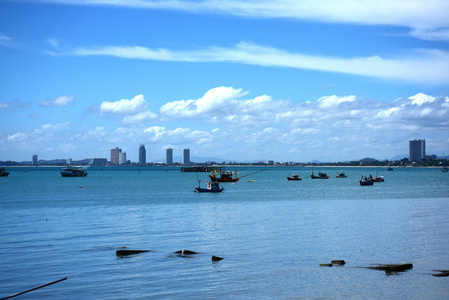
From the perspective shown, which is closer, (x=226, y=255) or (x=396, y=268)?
(x=396, y=268)

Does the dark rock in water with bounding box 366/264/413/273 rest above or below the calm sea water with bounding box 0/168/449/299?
above

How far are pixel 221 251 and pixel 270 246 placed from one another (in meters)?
4.50

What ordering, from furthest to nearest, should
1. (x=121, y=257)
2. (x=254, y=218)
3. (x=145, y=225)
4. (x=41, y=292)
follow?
1. (x=254, y=218)
2. (x=145, y=225)
3. (x=121, y=257)
4. (x=41, y=292)

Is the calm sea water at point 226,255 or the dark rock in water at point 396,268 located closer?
the calm sea water at point 226,255

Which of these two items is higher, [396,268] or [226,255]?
[396,268]

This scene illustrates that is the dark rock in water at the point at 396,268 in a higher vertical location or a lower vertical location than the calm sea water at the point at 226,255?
higher

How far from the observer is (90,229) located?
52000 millimetres

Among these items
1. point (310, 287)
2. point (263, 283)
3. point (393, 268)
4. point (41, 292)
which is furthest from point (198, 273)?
point (393, 268)

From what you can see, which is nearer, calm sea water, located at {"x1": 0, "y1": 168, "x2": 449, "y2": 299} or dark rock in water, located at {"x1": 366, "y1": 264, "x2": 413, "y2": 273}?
calm sea water, located at {"x1": 0, "y1": 168, "x2": 449, "y2": 299}

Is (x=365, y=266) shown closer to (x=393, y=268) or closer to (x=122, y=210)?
(x=393, y=268)

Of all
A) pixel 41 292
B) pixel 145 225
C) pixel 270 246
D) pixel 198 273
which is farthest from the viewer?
pixel 145 225

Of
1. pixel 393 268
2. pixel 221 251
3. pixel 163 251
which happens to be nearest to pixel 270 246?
pixel 221 251

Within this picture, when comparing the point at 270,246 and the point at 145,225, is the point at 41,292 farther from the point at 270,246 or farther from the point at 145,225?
the point at 145,225

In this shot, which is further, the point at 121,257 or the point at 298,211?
the point at 298,211
